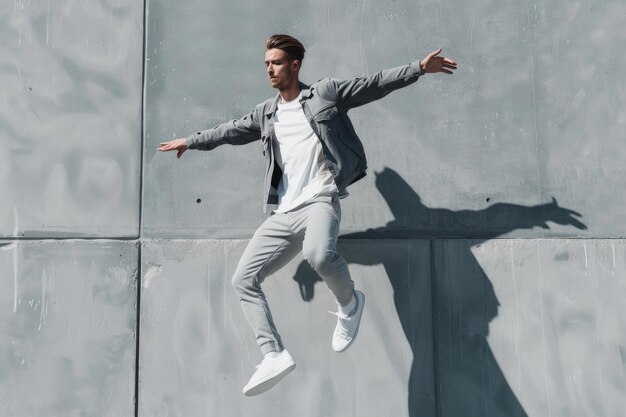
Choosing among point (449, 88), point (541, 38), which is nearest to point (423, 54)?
point (449, 88)

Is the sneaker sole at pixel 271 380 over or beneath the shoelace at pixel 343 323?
beneath

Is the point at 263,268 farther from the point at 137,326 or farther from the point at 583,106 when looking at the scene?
the point at 583,106

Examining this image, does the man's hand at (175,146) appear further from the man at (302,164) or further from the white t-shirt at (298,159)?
the white t-shirt at (298,159)

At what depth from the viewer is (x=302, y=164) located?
505 centimetres

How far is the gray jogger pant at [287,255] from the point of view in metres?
4.74

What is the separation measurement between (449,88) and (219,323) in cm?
219

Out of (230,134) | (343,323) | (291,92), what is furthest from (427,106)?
(343,323)

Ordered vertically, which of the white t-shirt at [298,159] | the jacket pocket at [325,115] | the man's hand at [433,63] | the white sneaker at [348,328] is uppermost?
the man's hand at [433,63]

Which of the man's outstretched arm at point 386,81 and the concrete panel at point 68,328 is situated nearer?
the man's outstretched arm at point 386,81

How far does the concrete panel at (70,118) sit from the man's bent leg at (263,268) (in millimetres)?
1061

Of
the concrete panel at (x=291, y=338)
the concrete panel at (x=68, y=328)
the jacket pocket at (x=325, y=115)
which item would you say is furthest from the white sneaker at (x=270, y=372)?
the jacket pocket at (x=325, y=115)

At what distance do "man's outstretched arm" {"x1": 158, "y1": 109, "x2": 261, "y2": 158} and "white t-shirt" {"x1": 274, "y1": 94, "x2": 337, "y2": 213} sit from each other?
0.60ft

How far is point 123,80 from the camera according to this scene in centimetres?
576

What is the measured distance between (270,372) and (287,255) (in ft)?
2.48
